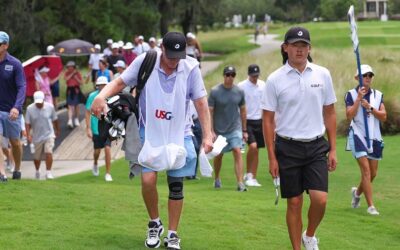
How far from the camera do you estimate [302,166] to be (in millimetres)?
8125

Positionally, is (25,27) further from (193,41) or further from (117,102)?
(117,102)

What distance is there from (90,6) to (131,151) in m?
31.3

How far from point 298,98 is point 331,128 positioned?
1.78 feet

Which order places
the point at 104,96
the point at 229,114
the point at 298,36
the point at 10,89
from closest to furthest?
the point at 298,36 → the point at 104,96 → the point at 10,89 → the point at 229,114

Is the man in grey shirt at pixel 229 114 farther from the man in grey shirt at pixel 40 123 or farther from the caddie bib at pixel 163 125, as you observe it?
the caddie bib at pixel 163 125

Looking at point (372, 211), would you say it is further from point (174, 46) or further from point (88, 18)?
point (88, 18)

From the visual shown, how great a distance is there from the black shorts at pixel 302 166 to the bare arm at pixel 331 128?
151mm

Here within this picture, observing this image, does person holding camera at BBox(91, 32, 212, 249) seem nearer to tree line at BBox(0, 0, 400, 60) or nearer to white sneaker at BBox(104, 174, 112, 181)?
white sneaker at BBox(104, 174, 112, 181)

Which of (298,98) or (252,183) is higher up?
(298,98)

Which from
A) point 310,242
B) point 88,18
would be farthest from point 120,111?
point 88,18

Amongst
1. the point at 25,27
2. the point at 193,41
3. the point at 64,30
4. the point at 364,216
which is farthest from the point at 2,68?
the point at 64,30

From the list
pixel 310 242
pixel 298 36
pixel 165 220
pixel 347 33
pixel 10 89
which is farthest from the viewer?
pixel 347 33

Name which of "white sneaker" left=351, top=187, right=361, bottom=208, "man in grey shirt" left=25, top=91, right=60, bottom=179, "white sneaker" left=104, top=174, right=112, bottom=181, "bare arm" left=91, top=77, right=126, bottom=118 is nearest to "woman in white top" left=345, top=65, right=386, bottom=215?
"white sneaker" left=351, top=187, right=361, bottom=208

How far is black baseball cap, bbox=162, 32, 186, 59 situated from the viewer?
7.91m
